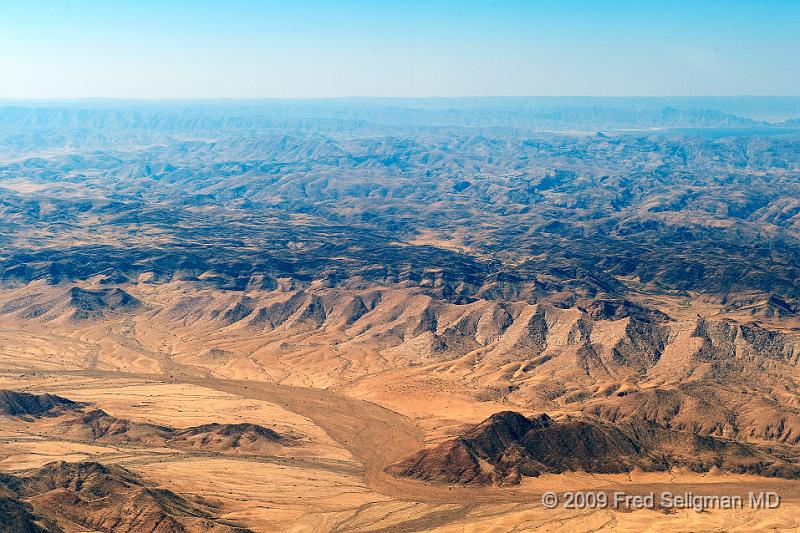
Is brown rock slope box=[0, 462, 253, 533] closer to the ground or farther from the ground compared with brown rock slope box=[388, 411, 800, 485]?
farther from the ground

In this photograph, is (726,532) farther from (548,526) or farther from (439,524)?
(439,524)

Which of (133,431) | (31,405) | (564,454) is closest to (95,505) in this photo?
(133,431)

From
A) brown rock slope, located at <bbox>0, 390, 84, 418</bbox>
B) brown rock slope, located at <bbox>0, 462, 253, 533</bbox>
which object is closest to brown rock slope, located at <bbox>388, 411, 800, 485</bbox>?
brown rock slope, located at <bbox>0, 462, 253, 533</bbox>

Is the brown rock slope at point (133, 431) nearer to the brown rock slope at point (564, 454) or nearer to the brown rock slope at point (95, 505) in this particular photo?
the brown rock slope at point (95, 505)

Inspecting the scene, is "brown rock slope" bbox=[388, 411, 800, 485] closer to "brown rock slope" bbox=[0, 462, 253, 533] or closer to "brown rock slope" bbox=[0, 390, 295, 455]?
"brown rock slope" bbox=[0, 390, 295, 455]

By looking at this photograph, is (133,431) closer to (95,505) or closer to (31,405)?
(31,405)

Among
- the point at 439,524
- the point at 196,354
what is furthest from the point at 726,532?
the point at 196,354

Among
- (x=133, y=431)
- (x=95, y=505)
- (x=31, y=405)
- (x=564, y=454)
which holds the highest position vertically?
(x=95, y=505)
